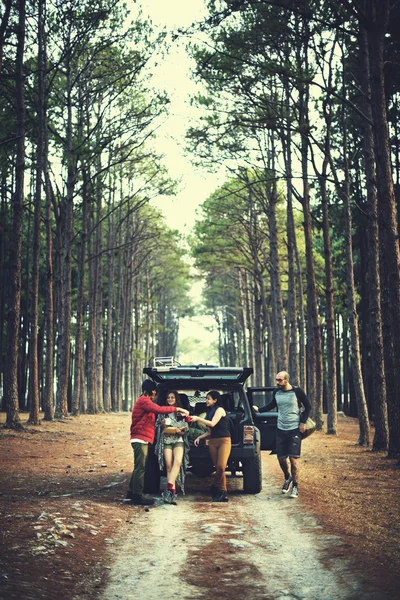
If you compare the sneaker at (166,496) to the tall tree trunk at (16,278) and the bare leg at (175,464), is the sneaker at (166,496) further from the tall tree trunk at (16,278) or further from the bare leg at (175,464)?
the tall tree trunk at (16,278)

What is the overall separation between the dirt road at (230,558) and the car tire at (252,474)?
3.80 ft

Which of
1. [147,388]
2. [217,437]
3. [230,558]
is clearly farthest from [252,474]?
[230,558]

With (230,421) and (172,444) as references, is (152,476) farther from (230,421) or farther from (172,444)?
(230,421)

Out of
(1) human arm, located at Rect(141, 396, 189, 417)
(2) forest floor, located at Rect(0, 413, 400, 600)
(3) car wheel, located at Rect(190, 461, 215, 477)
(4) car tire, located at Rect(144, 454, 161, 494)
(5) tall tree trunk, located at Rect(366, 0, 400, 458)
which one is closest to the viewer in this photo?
(2) forest floor, located at Rect(0, 413, 400, 600)

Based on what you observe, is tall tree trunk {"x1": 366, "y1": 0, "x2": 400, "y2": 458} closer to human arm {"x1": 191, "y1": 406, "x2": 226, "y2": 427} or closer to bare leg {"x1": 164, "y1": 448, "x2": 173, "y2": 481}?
human arm {"x1": 191, "y1": 406, "x2": 226, "y2": 427}

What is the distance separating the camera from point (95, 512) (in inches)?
359

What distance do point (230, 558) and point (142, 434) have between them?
12.3 feet

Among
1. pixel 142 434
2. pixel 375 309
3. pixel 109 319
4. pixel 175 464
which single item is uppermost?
pixel 109 319

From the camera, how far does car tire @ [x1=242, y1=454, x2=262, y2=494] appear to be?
36.5 ft

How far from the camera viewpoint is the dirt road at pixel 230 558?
5.93 meters

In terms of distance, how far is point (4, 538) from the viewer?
7344 mm

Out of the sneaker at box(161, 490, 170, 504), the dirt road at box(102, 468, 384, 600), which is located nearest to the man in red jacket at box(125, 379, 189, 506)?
the sneaker at box(161, 490, 170, 504)

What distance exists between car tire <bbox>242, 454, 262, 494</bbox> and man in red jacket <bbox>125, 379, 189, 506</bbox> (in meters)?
1.37

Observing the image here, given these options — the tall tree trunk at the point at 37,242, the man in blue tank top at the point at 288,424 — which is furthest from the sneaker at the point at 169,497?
the tall tree trunk at the point at 37,242
